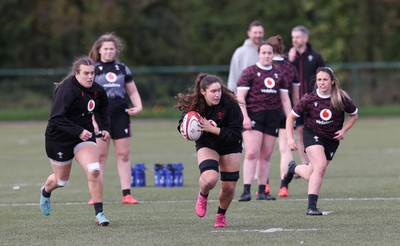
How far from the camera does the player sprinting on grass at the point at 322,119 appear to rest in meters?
10.1

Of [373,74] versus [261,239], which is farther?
[373,74]

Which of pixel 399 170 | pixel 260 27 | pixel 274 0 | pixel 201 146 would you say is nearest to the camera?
pixel 201 146

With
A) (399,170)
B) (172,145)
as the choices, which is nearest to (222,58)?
(172,145)

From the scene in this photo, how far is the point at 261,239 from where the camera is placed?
827 centimetres

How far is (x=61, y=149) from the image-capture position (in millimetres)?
9617

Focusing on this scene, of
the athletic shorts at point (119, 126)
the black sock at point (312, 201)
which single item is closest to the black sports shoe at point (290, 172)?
the black sock at point (312, 201)

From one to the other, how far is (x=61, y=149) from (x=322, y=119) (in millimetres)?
2791

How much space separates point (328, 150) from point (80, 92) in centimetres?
276

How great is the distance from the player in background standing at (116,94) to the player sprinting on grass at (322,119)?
242 cm

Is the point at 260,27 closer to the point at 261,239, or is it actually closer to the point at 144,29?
the point at 261,239

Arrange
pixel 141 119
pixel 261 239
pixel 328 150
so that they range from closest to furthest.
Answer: pixel 261 239
pixel 328 150
pixel 141 119

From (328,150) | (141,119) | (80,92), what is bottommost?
(141,119)

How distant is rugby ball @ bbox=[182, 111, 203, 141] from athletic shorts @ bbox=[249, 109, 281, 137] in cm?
283

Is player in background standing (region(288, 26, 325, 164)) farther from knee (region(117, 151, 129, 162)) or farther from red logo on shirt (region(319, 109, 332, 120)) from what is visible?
red logo on shirt (region(319, 109, 332, 120))
